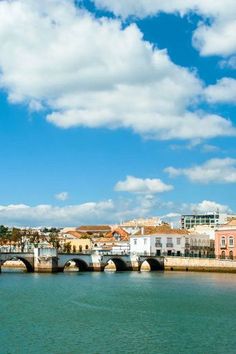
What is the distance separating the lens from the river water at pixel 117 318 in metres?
36.4

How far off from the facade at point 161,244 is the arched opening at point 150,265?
9.18 ft

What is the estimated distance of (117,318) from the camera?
46.7 metres

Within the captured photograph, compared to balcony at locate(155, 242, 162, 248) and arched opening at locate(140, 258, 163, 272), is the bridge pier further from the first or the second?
balcony at locate(155, 242, 162, 248)

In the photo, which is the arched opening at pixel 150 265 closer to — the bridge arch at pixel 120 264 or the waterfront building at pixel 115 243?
the bridge arch at pixel 120 264

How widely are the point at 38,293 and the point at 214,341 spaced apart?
29622mm

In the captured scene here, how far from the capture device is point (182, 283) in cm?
7744

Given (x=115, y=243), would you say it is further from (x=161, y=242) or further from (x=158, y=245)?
(x=158, y=245)

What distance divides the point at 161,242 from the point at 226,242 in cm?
1800

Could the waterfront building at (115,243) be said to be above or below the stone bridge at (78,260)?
above

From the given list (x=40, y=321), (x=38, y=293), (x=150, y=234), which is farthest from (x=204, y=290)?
(x=150, y=234)

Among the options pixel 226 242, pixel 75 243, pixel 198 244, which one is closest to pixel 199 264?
pixel 226 242

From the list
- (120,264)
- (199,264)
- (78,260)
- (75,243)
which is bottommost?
(199,264)

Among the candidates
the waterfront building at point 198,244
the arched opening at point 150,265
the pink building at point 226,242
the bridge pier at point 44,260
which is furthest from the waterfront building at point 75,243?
the bridge pier at point 44,260

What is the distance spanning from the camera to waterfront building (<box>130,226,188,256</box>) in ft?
401
